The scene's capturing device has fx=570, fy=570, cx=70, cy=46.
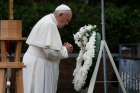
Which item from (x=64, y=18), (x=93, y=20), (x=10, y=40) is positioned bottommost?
(x=10, y=40)

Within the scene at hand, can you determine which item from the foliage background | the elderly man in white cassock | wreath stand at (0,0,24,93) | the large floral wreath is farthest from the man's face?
the foliage background

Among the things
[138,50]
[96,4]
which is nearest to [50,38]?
[138,50]

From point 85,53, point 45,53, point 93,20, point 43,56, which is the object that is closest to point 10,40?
point 45,53

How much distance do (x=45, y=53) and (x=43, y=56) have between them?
0.16 m

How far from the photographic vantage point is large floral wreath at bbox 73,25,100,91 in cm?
763

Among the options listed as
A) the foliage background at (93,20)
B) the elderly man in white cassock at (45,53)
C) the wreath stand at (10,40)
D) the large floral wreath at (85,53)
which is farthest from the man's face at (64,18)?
the foliage background at (93,20)

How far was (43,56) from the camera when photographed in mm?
6852

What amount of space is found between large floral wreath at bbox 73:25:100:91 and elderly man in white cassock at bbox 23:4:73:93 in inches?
29.6

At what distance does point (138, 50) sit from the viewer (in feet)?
31.6

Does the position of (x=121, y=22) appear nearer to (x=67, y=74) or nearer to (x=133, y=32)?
(x=133, y=32)

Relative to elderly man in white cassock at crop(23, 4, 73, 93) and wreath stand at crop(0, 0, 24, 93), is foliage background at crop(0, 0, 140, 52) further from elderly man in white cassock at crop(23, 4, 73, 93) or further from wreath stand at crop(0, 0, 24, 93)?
wreath stand at crop(0, 0, 24, 93)

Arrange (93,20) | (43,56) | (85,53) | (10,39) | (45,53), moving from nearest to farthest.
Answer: (10,39), (45,53), (43,56), (85,53), (93,20)

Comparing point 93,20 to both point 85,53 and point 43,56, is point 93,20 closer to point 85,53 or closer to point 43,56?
point 85,53

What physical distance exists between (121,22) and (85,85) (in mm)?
3674
